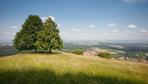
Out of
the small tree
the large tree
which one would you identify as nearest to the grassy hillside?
the small tree

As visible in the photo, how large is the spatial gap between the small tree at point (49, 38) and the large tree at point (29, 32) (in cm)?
405

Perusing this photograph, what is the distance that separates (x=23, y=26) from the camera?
127 ft

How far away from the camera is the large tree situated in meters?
37.8

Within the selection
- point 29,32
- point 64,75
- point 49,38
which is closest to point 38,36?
point 49,38

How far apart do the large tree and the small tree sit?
405 cm

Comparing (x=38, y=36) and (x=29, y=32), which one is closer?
(x=38, y=36)

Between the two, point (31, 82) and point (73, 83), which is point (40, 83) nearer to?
point (31, 82)

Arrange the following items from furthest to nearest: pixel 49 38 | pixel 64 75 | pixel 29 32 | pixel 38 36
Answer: pixel 29 32 → pixel 38 36 → pixel 49 38 → pixel 64 75

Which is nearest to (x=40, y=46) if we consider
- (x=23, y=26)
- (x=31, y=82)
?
(x=23, y=26)

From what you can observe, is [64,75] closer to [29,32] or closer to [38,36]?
[38,36]

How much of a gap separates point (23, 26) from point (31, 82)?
36718 mm

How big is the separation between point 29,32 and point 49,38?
755 centimetres

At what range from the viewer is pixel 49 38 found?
3400cm

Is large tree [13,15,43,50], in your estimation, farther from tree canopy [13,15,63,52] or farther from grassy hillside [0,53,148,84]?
grassy hillside [0,53,148,84]
